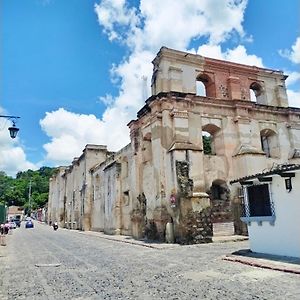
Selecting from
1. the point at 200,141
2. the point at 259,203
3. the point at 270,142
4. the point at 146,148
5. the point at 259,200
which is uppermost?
the point at 270,142

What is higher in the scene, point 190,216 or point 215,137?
point 215,137

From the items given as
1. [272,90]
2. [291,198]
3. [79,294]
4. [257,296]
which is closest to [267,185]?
[291,198]

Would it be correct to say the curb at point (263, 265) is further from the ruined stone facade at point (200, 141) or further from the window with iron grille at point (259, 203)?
the ruined stone facade at point (200, 141)

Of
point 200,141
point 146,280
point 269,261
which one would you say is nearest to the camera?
point 146,280

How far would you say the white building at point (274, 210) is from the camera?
9.98 m

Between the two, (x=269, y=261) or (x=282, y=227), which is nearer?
(x=269, y=261)

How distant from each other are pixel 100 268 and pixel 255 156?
12.8m

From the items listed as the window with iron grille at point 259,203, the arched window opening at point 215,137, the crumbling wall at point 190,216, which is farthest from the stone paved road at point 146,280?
the arched window opening at point 215,137

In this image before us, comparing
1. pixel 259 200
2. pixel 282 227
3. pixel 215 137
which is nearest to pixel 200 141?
pixel 215 137

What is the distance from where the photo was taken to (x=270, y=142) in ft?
72.7

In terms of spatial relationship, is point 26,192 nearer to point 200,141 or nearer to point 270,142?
point 200,141

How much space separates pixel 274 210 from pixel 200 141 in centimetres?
912

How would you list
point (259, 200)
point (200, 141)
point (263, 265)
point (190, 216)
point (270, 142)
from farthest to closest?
point (270, 142), point (200, 141), point (190, 216), point (259, 200), point (263, 265)

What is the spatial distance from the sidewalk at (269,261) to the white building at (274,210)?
0.40 meters
